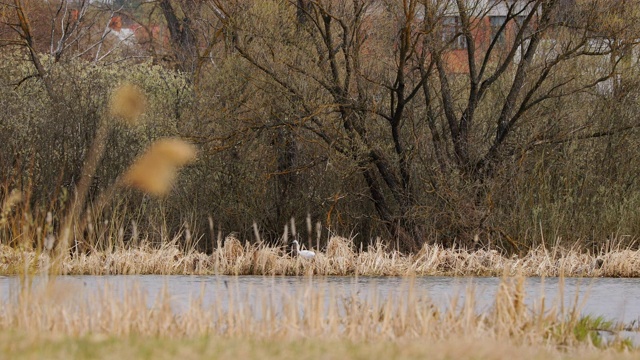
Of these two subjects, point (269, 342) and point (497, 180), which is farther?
point (497, 180)

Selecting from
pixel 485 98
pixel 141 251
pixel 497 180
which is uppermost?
pixel 485 98

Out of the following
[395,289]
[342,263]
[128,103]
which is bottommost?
[395,289]

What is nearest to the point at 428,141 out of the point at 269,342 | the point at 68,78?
the point at 68,78

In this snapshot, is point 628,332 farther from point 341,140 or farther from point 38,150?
point 38,150

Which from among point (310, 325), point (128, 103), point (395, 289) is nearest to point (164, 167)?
point (128, 103)

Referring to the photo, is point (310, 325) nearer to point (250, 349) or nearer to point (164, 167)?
point (250, 349)

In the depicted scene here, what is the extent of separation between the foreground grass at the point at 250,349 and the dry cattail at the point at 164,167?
9.95m

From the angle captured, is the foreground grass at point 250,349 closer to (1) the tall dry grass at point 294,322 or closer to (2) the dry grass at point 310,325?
(2) the dry grass at point 310,325

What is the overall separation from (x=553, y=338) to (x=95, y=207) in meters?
10.3

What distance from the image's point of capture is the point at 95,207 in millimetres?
16641

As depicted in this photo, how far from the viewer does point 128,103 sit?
17.9 m

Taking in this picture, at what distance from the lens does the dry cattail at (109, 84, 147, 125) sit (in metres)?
17.6

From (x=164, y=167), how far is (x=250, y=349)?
12.0m

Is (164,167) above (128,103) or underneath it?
underneath
